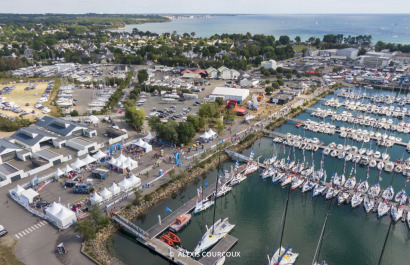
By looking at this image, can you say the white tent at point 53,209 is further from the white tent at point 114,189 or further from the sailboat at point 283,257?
the sailboat at point 283,257

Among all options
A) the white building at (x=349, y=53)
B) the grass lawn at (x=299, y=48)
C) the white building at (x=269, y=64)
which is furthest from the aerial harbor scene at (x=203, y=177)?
the grass lawn at (x=299, y=48)

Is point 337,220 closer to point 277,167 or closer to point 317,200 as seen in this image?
point 317,200

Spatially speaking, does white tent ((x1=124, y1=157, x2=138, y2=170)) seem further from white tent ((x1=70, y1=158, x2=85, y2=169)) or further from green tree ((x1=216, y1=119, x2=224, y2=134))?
green tree ((x1=216, y1=119, x2=224, y2=134))

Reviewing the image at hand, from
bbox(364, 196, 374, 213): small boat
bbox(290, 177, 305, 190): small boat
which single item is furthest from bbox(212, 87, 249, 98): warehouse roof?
bbox(364, 196, 374, 213): small boat

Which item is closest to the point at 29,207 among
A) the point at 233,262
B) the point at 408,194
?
the point at 233,262

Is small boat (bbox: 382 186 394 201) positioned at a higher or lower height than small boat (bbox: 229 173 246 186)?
higher

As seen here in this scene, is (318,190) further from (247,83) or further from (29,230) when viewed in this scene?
(247,83)

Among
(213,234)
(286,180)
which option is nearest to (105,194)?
(213,234)
